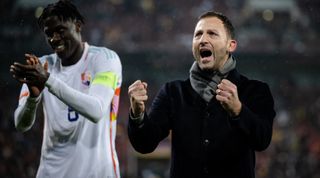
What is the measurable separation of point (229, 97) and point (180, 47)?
535 inches

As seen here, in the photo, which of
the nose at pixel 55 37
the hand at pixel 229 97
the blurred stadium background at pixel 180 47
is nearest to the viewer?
the hand at pixel 229 97

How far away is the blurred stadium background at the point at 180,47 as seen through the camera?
46.6ft

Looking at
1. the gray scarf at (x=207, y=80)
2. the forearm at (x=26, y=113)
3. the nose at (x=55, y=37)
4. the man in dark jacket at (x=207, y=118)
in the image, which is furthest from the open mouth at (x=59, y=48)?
the gray scarf at (x=207, y=80)

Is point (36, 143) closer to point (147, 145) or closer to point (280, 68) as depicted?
point (280, 68)

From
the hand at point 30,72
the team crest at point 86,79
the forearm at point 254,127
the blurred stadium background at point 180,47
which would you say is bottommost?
the forearm at point 254,127

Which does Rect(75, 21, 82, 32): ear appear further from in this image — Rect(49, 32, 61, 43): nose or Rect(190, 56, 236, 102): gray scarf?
Rect(190, 56, 236, 102): gray scarf

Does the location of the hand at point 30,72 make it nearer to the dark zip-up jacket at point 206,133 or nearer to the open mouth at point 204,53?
the dark zip-up jacket at point 206,133

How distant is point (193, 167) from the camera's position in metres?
2.53

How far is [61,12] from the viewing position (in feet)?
10.2

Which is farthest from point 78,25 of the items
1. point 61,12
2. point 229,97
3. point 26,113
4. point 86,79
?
point 229,97

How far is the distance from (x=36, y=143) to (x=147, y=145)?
9247mm

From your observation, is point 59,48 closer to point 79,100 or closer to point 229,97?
point 79,100

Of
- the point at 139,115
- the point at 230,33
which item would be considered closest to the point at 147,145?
the point at 139,115

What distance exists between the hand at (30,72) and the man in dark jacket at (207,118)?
1.57ft
